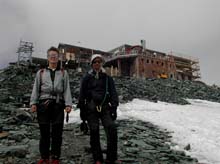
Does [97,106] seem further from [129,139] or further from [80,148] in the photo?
[129,139]

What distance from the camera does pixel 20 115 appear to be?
9.91 metres

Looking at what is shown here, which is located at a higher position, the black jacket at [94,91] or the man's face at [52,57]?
the man's face at [52,57]

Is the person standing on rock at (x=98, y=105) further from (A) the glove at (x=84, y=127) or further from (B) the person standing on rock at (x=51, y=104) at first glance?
(B) the person standing on rock at (x=51, y=104)

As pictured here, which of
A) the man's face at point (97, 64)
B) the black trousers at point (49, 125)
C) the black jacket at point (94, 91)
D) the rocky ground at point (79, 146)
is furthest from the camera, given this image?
the rocky ground at point (79, 146)

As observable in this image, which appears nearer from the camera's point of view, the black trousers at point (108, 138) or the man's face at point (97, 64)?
the black trousers at point (108, 138)

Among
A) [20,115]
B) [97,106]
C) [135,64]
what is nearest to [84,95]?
[97,106]

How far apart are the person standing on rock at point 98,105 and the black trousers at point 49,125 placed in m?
0.55

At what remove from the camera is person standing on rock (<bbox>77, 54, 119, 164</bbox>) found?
494 centimetres

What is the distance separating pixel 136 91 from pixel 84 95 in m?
19.5

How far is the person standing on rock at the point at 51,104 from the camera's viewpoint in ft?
15.7

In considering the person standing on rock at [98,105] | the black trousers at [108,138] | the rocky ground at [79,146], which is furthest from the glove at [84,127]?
the rocky ground at [79,146]

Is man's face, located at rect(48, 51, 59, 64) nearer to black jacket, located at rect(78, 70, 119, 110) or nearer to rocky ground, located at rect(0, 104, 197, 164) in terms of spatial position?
black jacket, located at rect(78, 70, 119, 110)

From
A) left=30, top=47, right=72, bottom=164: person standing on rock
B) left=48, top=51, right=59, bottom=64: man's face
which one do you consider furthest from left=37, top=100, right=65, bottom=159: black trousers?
left=48, top=51, right=59, bottom=64: man's face

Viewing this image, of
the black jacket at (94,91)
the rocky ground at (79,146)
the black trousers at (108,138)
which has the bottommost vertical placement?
the rocky ground at (79,146)
